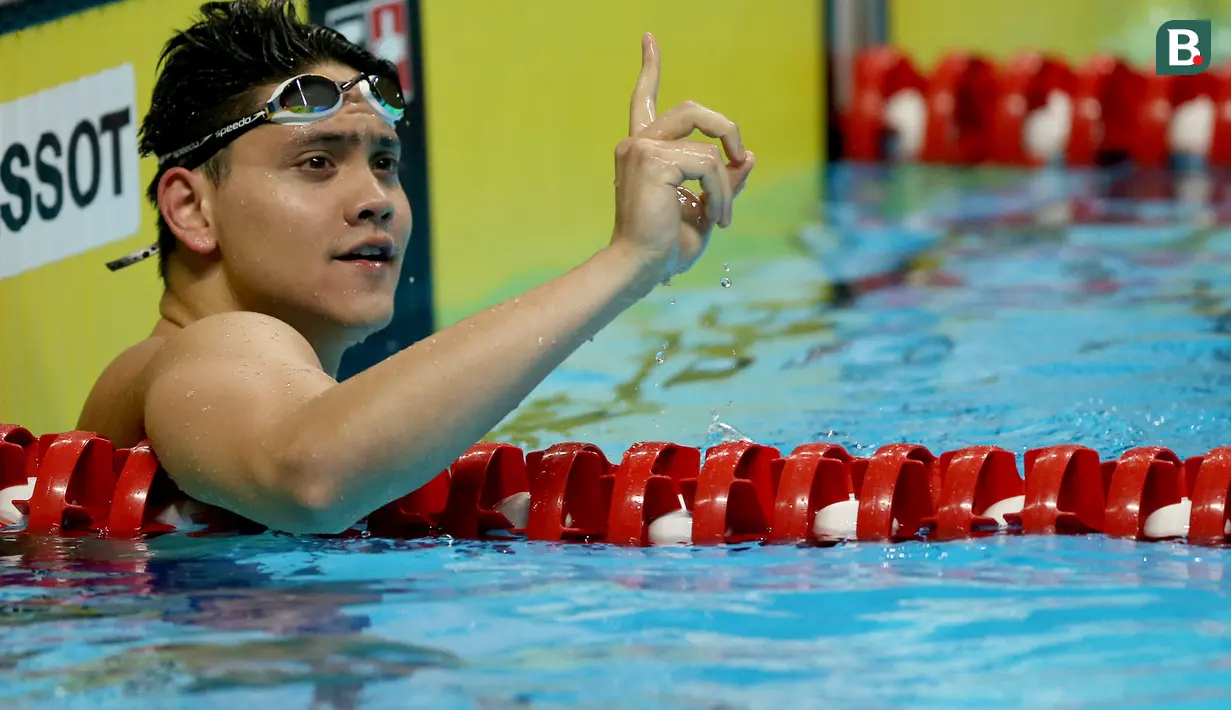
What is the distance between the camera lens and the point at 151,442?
2.30m

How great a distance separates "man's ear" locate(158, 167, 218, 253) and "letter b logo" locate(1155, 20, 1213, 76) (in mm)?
6432

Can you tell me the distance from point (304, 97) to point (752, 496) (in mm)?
834

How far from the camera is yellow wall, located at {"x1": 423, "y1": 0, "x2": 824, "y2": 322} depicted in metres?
5.07

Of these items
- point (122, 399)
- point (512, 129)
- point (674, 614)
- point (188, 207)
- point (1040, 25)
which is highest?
point (1040, 25)

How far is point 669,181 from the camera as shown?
78.3 inches

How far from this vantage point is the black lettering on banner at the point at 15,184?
11.9 feet

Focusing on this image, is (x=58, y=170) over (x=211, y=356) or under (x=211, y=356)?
over

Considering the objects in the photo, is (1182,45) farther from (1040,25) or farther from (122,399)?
(122,399)

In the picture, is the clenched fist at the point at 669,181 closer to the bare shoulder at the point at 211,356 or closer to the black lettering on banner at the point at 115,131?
the bare shoulder at the point at 211,356

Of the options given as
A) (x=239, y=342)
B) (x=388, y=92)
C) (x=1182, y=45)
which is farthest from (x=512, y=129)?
(x=1182, y=45)

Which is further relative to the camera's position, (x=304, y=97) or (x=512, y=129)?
(x=512, y=129)

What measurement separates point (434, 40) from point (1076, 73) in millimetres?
3776

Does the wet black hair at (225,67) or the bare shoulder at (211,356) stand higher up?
the wet black hair at (225,67)

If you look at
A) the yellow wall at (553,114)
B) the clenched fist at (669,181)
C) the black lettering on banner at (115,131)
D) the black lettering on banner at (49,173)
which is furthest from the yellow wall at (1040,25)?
the clenched fist at (669,181)
